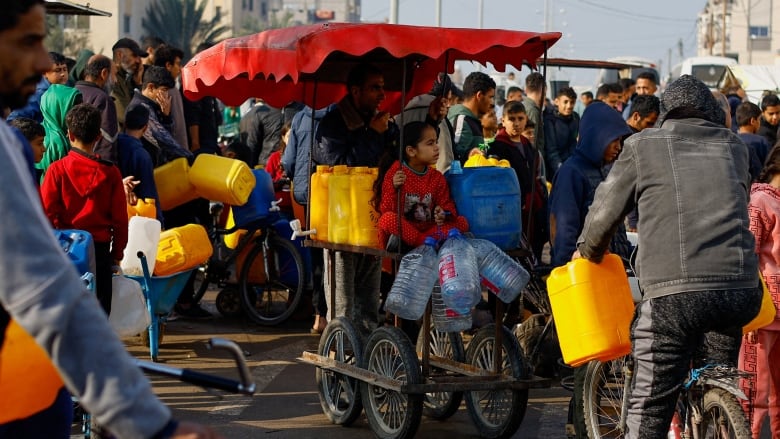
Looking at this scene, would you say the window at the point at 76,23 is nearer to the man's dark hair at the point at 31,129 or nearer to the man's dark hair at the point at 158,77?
the man's dark hair at the point at 158,77

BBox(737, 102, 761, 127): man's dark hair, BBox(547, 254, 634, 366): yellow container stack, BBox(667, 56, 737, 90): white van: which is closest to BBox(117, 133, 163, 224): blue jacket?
BBox(547, 254, 634, 366): yellow container stack

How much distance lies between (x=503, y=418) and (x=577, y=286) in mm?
1910

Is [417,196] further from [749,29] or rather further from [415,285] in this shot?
[749,29]

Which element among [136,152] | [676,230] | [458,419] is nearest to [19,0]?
[676,230]

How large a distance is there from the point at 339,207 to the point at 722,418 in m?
3.00

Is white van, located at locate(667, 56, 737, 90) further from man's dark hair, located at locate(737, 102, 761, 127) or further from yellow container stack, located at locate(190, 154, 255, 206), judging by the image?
yellow container stack, located at locate(190, 154, 255, 206)

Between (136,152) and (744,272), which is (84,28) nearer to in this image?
(136,152)

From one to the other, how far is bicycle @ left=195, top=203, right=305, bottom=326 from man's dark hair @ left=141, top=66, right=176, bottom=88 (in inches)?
54.4

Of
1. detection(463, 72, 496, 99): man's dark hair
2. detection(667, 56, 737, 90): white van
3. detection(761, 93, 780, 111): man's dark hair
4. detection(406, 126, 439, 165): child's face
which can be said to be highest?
detection(667, 56, 737, 90): white van

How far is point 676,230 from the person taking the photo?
5.17 metres

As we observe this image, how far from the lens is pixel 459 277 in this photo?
7.00 metres

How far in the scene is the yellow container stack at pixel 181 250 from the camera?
31.7ft

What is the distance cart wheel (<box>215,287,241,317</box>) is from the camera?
1177 cm

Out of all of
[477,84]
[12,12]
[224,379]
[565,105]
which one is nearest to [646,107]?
[477,84]
